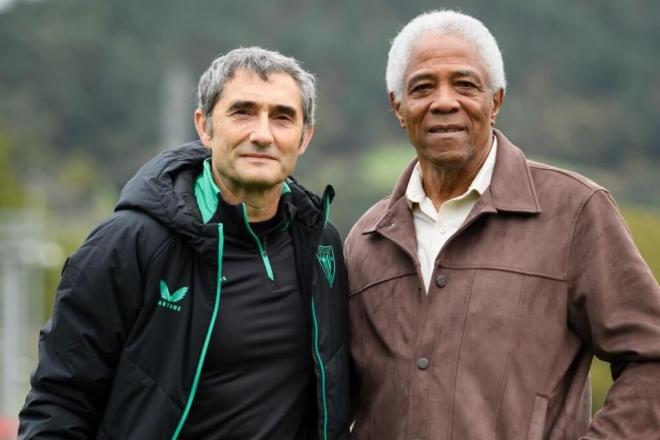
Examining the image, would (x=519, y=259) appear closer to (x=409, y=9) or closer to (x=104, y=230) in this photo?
(x=104, y=230)

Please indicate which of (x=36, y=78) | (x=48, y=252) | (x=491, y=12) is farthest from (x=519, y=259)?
(x=491, y=12)

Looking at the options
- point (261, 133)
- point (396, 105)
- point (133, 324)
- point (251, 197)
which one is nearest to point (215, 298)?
point (133, 324)

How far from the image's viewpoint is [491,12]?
74.8m

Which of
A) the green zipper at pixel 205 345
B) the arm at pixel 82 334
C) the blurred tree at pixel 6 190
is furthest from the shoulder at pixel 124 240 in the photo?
the blurred tree at pixel 6 190

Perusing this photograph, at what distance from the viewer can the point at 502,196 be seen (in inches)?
151

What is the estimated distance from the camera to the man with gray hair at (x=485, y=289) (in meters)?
3.59

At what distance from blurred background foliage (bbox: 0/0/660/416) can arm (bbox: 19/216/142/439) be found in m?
46.4

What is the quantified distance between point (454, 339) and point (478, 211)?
39cm

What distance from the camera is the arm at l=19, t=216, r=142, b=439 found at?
354 cm

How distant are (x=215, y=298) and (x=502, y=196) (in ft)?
3.03

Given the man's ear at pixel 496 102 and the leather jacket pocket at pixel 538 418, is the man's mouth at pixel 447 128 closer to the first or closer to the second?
the man's ear at pixel 496 102

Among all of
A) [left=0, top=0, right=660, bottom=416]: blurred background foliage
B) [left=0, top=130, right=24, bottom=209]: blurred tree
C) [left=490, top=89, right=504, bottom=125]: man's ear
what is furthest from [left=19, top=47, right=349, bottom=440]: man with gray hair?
[left=0, top=0, right=660, bottom=416]: blurred background foliage

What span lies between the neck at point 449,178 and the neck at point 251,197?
0.51m

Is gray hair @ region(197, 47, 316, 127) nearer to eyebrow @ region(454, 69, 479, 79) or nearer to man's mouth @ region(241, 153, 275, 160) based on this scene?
man's mouth @ region(241, 153, 275, 160)
